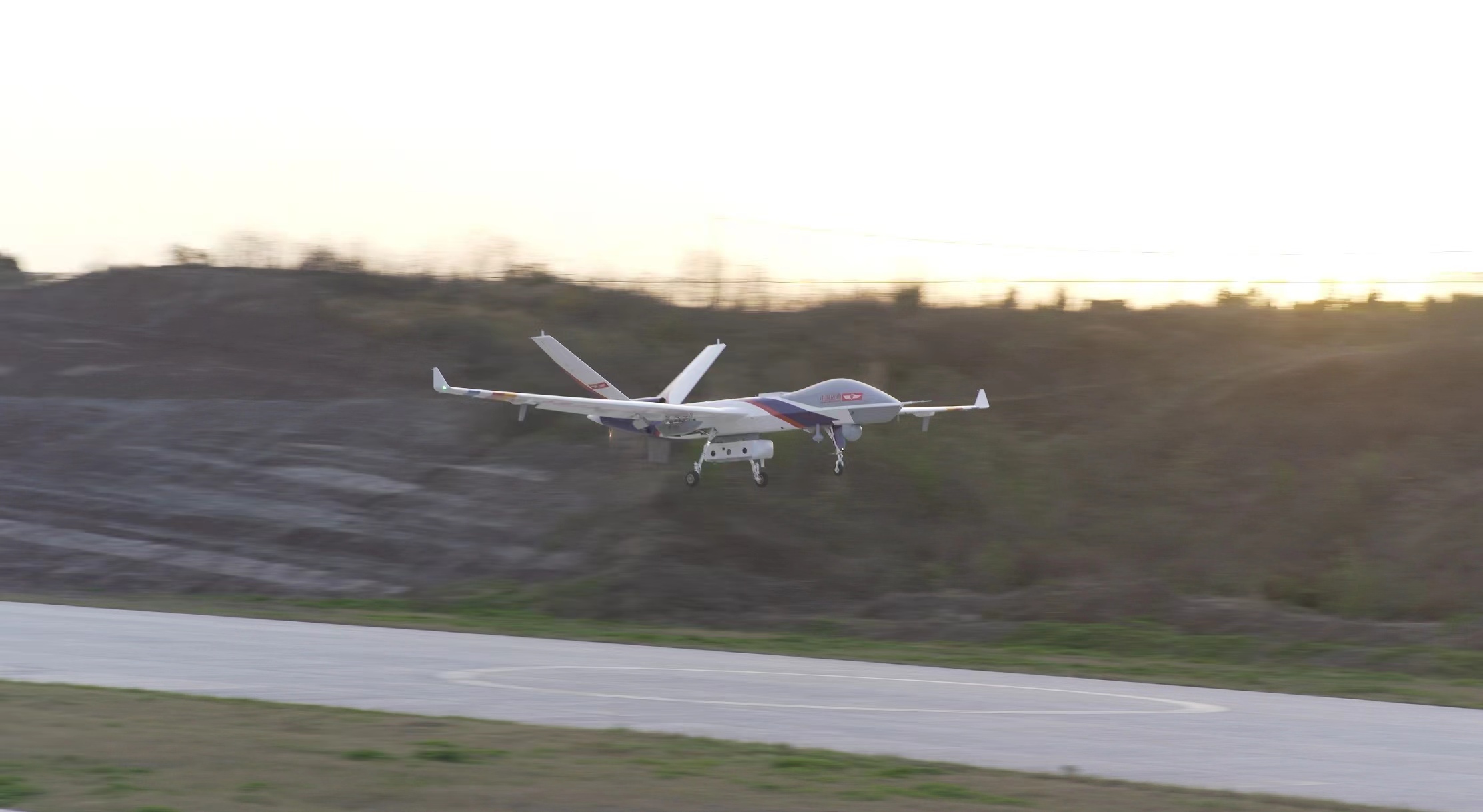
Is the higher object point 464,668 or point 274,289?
point 274,289

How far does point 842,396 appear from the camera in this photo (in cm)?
3644

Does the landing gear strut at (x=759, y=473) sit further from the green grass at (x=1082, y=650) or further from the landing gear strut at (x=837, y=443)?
the green grass at (x=1082, y=650)

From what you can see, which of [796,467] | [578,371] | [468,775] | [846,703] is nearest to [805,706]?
[846,703]

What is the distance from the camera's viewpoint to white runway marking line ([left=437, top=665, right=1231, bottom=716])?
762 inches

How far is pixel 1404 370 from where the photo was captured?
4191cm

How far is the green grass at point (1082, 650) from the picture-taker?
25594 millimetres

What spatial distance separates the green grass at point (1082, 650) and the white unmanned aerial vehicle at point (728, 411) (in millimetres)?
4933

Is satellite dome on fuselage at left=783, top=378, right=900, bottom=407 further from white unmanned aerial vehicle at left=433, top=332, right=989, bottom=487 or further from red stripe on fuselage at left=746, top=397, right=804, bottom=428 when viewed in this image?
red stripe on fuselage at left=746, top=397, right=804, bottom=428

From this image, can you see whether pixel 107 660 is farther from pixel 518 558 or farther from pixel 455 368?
pixel 455 368

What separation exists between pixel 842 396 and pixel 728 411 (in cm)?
310

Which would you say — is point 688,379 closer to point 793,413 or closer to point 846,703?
point 793,413

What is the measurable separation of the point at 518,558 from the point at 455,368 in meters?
17.9

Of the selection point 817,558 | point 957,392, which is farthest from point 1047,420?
point 817,558

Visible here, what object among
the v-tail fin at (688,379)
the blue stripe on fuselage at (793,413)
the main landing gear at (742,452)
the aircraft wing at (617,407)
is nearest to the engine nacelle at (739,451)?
the main landing gear at (742,452)
